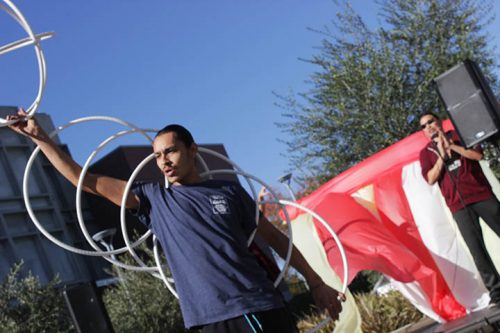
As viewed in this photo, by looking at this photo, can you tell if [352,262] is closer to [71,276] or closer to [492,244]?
[492,244]

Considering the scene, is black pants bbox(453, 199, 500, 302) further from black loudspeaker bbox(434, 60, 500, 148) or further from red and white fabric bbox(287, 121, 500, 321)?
red and white fabric bbox(287, 121, 500, 321)

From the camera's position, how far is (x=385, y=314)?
9938 millimetres

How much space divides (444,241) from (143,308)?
6857 mm

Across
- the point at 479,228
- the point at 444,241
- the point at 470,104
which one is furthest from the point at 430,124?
the point at 444,241

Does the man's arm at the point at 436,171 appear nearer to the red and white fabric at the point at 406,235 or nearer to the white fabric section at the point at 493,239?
the red and white fabric at the point at 406,235

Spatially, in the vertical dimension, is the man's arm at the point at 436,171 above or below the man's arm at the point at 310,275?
above

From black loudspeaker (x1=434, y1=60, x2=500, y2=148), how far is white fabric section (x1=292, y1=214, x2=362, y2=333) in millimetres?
2135

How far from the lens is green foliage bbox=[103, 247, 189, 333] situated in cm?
1341

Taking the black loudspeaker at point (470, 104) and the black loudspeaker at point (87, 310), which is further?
the black loudspeaker at point (470, 104)

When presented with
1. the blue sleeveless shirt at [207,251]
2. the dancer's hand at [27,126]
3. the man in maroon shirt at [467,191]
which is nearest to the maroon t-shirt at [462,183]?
the man in maroon shirt at [467,191]

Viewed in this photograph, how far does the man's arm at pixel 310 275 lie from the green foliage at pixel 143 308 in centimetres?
994

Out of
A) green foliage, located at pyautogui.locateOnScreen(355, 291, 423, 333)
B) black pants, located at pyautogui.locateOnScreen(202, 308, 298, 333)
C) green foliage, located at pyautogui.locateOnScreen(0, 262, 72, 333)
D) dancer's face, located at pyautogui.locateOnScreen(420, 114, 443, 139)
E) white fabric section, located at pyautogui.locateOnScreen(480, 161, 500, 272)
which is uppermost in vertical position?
green foliage, located at pyautogui.locateOnScreen(0, 262, 72, 333)

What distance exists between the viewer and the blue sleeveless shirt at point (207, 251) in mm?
3117

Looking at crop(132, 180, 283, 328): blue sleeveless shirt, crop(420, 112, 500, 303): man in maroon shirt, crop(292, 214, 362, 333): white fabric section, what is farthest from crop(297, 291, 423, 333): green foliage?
crop(132, 180, 283, 328): blue sleeveless shirt
